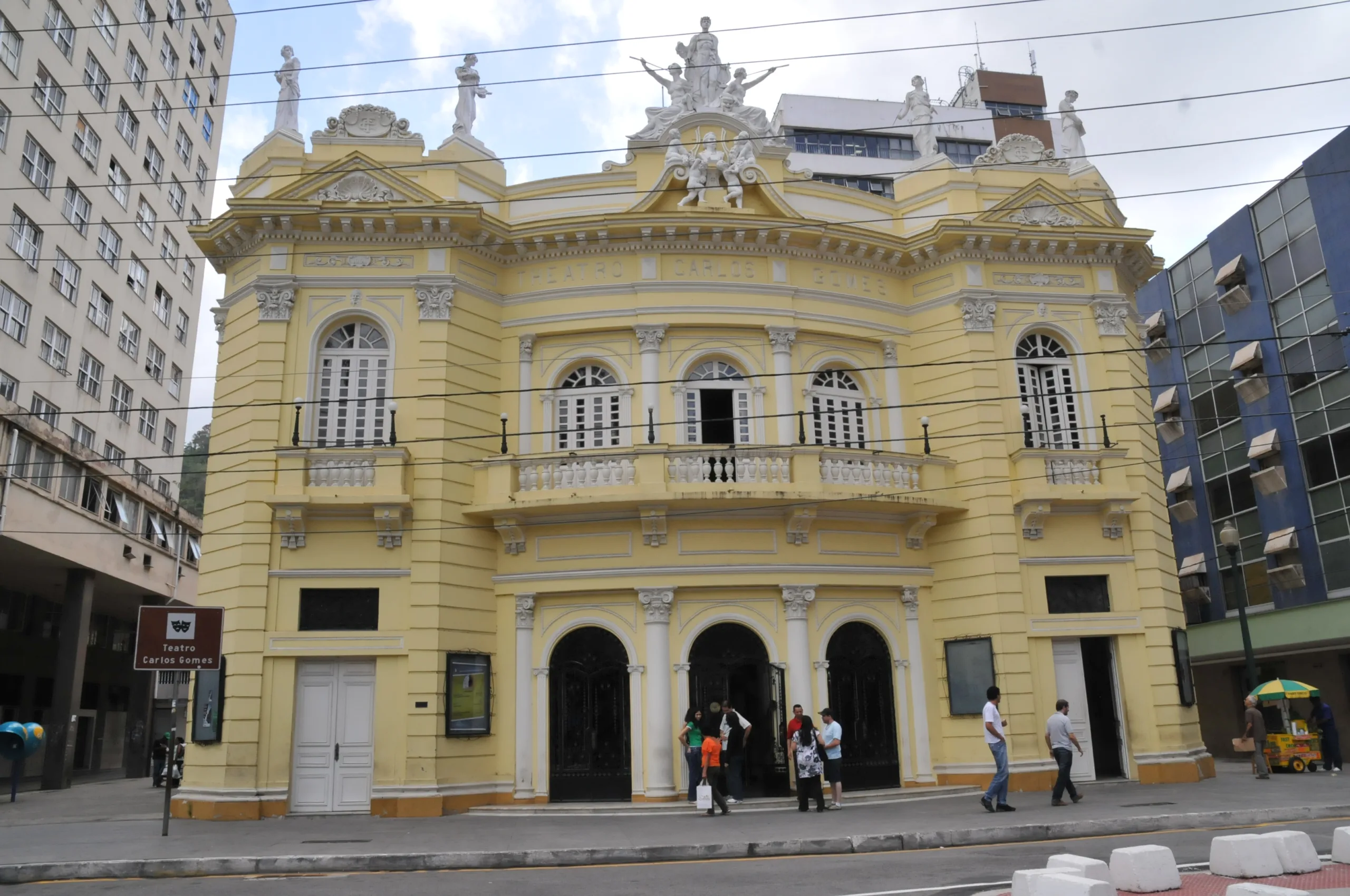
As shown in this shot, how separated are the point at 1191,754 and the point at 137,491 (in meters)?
32.3

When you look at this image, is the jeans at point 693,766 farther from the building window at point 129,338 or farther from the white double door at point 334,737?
the building window at point 129,338

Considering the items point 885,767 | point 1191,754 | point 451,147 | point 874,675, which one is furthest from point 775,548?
point 451,147

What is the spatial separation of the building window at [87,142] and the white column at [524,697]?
26.4 metres

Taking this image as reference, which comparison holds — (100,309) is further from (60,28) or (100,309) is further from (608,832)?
(608,832)

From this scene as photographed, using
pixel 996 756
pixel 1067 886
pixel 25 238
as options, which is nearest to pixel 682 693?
pixel 996 756

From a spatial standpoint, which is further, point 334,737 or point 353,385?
point 353,385

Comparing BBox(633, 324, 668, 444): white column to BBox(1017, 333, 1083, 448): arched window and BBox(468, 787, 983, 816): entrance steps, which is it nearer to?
BBox(468, 787, 983, 816): entrance steps

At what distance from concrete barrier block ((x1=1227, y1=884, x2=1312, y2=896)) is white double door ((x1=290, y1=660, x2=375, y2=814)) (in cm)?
1369

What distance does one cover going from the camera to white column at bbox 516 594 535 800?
58.5 feet

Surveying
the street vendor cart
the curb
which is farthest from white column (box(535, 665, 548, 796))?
the street vendor cart

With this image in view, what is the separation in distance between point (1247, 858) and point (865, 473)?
10706 mm

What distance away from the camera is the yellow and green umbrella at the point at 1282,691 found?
2095cm

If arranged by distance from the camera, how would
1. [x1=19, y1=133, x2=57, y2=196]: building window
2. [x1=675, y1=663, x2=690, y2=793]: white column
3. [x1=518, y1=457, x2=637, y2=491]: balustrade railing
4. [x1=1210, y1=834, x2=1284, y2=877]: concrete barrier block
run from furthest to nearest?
[x1=19, y1=133, x2=57, y2=196]: building window
[x1=518, y1=457, x2=637, y2=491]: balustrade railing
[x1=675, y1=663, x2=690, y2=793]: white column
[x1=1210, y1=834, x2=1284, y2=877]: concrete barrier block

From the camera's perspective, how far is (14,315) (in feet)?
101
